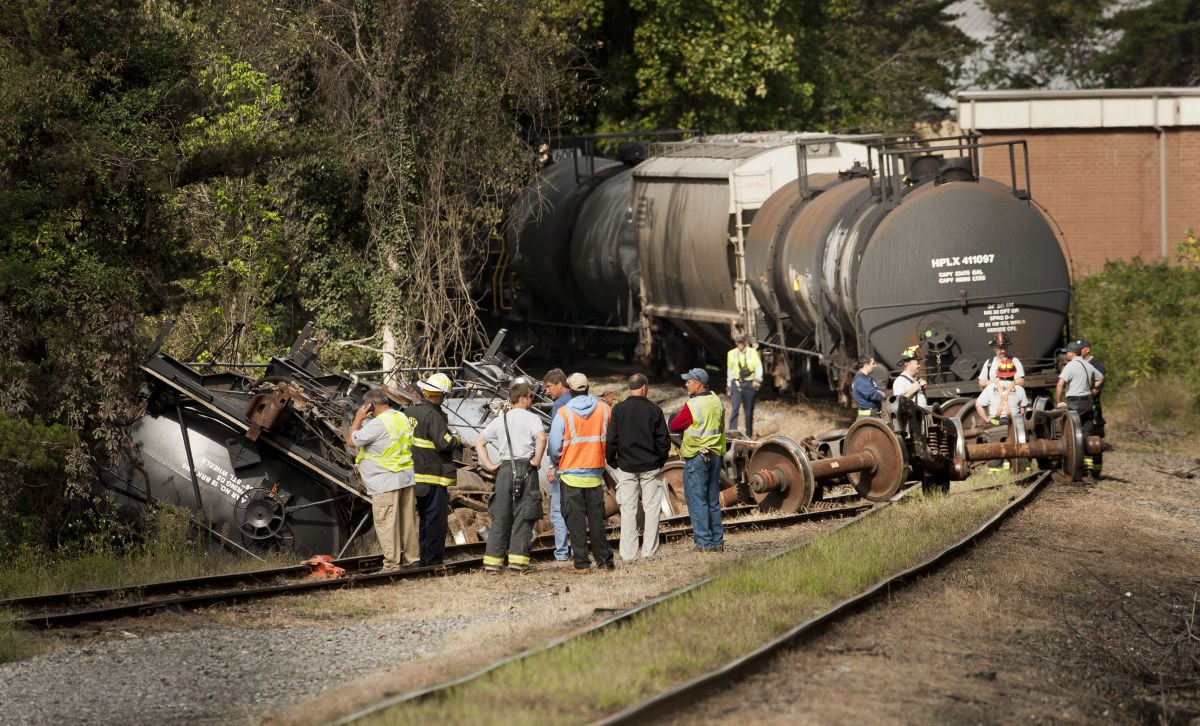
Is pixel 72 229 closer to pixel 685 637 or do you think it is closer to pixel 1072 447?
pixel 685 637

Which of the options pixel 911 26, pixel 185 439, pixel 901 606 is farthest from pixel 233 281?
pixel 911 26

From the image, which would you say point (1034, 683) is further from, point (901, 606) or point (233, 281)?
point (233, 281)

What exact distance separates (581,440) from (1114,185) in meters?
21.4

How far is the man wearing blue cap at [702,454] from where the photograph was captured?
12.9m

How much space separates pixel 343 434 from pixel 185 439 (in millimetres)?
1559

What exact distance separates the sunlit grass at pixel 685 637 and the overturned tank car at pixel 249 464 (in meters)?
4.99

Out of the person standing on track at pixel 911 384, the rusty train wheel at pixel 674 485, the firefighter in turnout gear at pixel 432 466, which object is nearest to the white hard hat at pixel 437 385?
the firefighter in turnout gear at pixel 432 466

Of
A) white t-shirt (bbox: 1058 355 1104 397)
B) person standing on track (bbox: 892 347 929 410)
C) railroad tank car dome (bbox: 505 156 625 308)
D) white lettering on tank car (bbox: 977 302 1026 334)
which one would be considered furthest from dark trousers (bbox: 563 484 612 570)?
railroad tank car dome (bbox: 505 156 625 308)

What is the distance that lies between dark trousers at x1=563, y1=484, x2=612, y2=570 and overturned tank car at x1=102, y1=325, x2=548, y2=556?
9.81 feet

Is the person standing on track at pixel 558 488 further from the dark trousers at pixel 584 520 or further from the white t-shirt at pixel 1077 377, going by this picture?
the white t-shirt at pixel 1077 377

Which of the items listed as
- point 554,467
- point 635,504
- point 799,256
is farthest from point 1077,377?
point 554,467

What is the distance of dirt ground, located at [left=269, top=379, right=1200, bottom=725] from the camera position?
7.74 meters

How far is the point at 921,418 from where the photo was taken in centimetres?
1527

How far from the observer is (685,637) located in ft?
28.8
